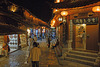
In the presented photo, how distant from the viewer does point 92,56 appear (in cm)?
814

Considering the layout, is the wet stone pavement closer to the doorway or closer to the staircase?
the staircase

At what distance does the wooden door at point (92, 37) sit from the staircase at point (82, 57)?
745 millimetres

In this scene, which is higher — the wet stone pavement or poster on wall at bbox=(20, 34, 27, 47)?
poster on wall at bbox=(20, 34, 27, 47)

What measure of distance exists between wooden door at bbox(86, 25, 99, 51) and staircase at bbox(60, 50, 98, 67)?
29.3 inches

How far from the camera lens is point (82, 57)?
8281 mm

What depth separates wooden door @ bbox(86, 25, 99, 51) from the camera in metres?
8.43

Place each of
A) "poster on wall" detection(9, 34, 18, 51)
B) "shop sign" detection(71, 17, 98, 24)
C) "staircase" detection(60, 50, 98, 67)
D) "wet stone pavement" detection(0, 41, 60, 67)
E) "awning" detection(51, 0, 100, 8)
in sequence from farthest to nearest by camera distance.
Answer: "poster on wall" detection(9, 34, 18, 51) < "shop sign" detection(71, 17, 98, 24) < "wet stone pavement" detection(0, 41, 60, 67) < "staircase" detection(60, 50, 98, 67) < "awning" detection(51, 0, 100, 8)

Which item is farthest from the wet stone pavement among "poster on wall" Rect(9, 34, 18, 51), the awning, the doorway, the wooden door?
the awning

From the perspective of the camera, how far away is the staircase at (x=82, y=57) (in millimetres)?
7741

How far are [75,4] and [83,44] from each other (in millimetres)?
4473

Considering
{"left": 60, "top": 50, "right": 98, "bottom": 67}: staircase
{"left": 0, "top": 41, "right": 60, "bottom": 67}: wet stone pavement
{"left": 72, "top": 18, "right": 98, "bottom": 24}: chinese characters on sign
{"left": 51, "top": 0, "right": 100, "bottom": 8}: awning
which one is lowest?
{"left": 0, "top": 41, "right": 60, "bottom": 67}: wet stone pavement

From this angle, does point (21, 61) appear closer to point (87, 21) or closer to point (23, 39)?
point (23, 39)

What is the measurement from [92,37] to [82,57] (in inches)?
89.5

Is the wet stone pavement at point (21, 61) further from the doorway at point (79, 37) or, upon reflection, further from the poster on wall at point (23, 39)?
the poster on wall at point (23, 39)
